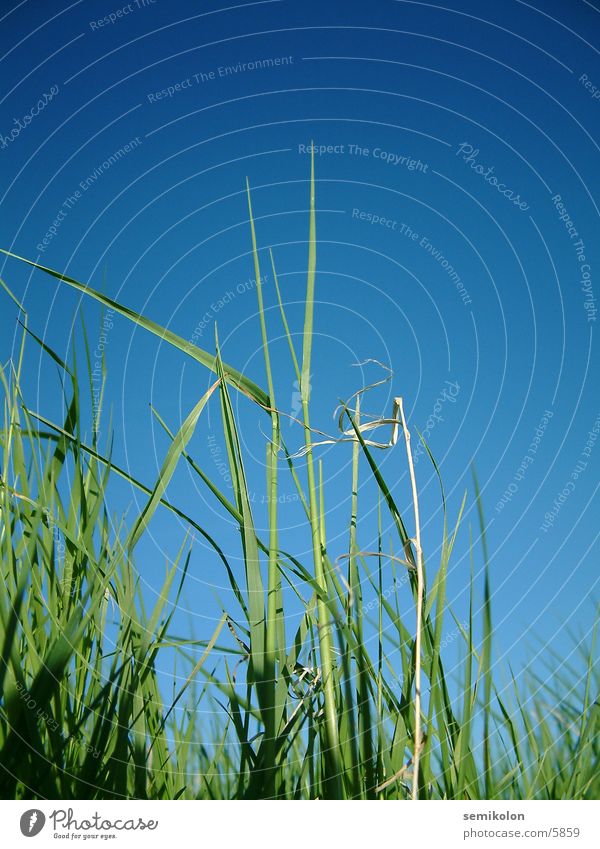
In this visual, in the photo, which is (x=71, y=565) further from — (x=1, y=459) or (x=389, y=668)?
(x=389, y=668)

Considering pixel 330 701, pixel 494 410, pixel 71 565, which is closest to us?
pixel 330 701

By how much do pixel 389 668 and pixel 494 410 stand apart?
0.42 m

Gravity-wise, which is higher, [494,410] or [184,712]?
[494,410]

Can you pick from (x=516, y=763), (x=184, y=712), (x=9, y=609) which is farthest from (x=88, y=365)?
(x=516, y=763)

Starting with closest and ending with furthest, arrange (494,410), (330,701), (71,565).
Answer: (330,701) → (71,565) → (494,410)

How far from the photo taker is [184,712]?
776 millimetres
